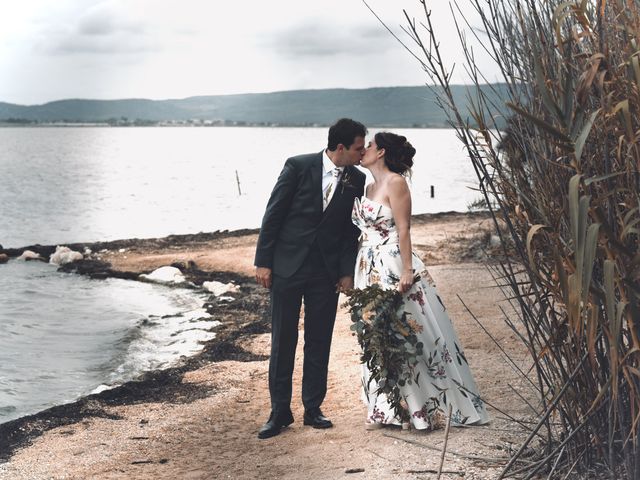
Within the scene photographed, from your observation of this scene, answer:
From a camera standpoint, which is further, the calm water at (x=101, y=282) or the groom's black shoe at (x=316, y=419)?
the calm water at (x=101, y=282)

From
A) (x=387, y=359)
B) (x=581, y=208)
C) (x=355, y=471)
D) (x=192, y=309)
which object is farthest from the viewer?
(x=192, y=309)

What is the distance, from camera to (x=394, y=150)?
21.3 ft

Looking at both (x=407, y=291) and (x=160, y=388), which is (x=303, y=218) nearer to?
(x=407, y=291)

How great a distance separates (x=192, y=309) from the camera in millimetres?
17234

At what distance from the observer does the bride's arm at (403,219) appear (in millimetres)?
6430

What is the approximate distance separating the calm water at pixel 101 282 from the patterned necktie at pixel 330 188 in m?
6.16

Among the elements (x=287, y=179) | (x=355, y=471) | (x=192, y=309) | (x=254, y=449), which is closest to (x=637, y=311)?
(x=355, y=471)

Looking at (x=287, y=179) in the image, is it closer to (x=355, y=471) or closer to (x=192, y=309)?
(x=355, y=471)

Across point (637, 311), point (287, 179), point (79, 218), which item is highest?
point (287, 179)

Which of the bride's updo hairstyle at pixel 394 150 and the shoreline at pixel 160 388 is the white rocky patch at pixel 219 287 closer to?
the shoreline at pixel 160 388

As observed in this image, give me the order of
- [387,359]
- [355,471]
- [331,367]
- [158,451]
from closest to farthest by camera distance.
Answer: [355,471] < [387,359] < [158,451] < [331,367]

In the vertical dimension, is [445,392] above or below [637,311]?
below

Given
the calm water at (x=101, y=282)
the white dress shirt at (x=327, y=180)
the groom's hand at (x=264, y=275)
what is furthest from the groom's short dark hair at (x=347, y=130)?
the calm water at (x=101, y=282)

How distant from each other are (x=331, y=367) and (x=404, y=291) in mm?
3962
